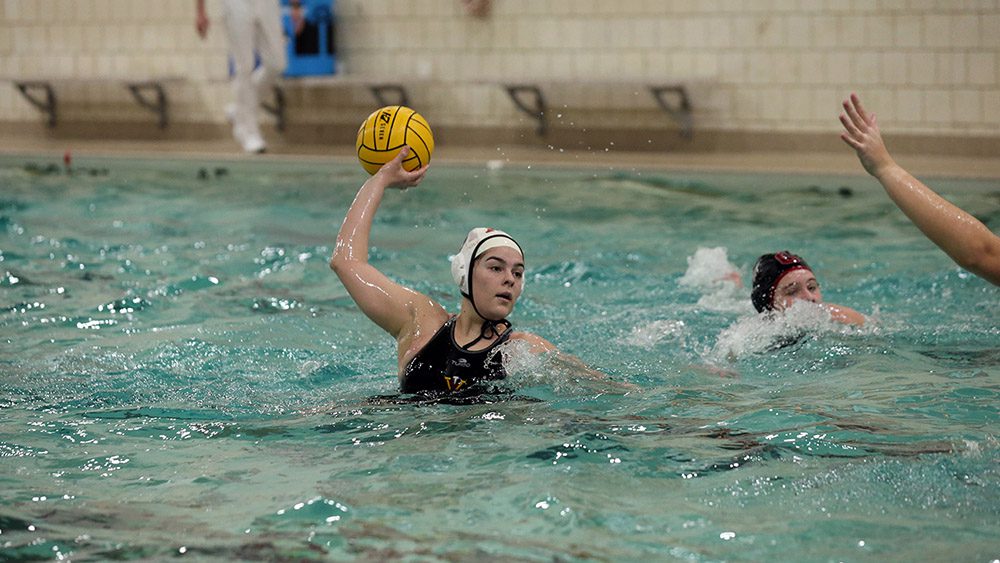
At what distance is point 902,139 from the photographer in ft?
38.1

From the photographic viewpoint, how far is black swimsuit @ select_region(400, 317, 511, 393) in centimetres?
442

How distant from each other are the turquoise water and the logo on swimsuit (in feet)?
0.36

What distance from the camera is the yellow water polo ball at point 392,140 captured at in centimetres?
460

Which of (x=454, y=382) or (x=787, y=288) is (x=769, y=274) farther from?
(x=454, y=382)

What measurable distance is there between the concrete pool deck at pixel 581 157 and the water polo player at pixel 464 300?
6533 millimetres

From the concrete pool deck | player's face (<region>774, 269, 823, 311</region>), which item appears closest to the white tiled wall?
the concrete pool deck

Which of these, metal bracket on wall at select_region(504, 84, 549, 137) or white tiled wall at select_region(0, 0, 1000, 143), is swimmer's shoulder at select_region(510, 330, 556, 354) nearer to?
white tiled wall at select_region(0, 0, 1000, 143)

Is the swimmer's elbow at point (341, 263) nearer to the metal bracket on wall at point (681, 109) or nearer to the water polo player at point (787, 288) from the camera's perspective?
the water polo player at point (787, 288)

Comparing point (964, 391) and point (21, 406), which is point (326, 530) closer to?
point (21, 406)

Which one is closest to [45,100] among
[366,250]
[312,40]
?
[312,40]

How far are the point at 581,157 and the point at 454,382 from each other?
7768 mm

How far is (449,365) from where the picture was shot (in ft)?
14.5

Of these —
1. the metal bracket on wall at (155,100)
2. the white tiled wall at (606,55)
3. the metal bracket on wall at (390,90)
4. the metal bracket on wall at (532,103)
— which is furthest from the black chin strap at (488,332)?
the metal bracket on wall at (155,100)

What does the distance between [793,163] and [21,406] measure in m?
7.95
